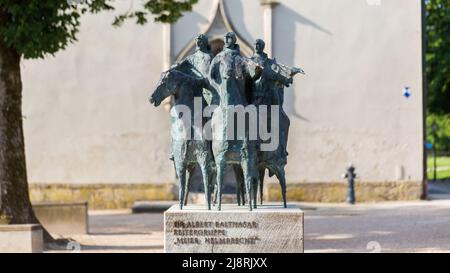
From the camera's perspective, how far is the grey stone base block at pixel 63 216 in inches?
669

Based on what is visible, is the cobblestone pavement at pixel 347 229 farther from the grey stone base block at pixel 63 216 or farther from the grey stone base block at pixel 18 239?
the grey stone base block at pixel 18 239

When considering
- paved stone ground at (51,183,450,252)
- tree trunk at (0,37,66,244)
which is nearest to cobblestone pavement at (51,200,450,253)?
paved stone ground at (51,183,450,252)

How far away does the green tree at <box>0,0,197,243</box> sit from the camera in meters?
14.6

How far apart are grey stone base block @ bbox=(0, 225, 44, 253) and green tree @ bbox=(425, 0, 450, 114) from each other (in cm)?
1889

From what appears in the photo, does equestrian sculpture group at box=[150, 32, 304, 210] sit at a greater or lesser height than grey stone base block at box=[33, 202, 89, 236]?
greater

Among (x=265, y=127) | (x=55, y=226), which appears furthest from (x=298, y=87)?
(x=265, y=127)

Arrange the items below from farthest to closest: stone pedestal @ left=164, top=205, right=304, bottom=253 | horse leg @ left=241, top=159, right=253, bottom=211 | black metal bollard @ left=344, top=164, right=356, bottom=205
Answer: black metal bollard @ left=344, top=164, right=356, bottom=205 < horse leg @ left=241, top=159, right=253, bottom=211 < stone pedestal @ left=164, top=205, right=304, bottom=253

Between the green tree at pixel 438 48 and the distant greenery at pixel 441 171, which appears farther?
the distant greenery at pixel 441 171

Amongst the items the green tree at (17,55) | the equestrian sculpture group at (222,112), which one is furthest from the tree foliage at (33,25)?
the equestrian sculpture group at (222,112)

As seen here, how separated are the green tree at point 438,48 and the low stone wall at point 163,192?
7.43 meters

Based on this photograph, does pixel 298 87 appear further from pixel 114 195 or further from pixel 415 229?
pixel 415 229

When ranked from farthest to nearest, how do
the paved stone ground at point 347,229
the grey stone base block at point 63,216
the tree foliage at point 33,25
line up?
the grey stone base block at point 63,216 → the tree foliage at point 33,25 → the paved stone ground at point 347,229

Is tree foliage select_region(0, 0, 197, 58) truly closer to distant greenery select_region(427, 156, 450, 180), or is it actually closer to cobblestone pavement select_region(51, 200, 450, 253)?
cobblestone pavement select_region(51, 200, 450, 253)

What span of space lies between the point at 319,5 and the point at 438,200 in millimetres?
5981
